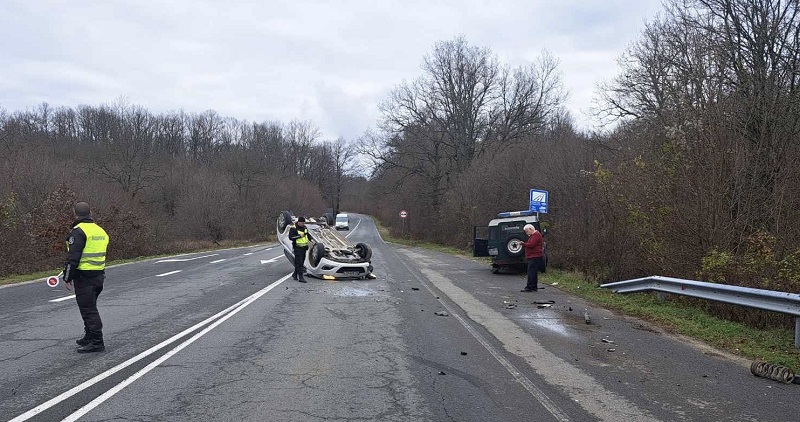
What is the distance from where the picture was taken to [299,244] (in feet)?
55.6

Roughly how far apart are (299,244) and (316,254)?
2.22 ft

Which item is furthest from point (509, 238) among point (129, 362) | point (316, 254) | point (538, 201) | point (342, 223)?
point (342, 223)

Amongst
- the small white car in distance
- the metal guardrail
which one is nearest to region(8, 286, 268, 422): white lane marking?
the metal guardrail

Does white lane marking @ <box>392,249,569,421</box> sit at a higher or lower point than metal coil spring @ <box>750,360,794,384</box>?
lower

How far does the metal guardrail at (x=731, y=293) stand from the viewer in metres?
7.86

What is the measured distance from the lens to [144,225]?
99.9 ft

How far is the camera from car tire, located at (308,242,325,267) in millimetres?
17175

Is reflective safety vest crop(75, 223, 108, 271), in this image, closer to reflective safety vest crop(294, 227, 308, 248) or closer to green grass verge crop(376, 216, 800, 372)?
green grass verge crop(376, 216, 800, 372)

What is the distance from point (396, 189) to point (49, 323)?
40659 millimetres

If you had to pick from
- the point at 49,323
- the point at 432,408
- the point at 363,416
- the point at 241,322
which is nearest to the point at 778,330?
the point at 432,408

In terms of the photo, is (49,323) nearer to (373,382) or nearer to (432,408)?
(373,382)

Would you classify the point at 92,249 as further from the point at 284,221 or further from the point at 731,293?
the point at 284,221

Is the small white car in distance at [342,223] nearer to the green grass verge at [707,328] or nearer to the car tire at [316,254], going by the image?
the car tire at [316,254]

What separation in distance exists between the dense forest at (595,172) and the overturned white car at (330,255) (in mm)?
7034
